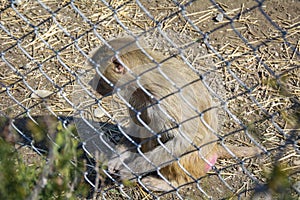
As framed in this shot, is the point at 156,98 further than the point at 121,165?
No

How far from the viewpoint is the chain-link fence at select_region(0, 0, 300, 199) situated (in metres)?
3.62

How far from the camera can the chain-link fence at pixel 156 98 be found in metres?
3.62

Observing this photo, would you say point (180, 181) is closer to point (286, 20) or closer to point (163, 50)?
point (163, 50)

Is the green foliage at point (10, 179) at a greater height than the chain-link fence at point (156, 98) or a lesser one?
greater

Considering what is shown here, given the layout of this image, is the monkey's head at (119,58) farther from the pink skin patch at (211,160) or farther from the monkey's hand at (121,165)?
the pink skin patch at (211,160)

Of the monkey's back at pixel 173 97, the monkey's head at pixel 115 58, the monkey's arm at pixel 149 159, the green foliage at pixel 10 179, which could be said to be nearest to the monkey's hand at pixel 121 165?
the monkey's arm at pixel 149 159

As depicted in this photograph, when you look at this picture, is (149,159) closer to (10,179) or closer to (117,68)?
(117,68)

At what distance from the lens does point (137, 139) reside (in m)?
4.15

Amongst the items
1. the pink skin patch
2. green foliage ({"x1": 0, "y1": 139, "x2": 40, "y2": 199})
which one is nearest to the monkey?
the pink skin patch

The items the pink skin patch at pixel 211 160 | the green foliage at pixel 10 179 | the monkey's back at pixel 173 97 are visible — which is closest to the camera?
the green foliage at pixel 10 179

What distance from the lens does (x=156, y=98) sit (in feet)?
11.7

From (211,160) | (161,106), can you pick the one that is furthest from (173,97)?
(211,160)

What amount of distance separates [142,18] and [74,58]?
2.53 feet

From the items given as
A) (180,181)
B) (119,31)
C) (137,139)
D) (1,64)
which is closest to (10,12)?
(1,64)
